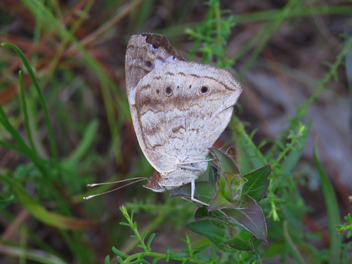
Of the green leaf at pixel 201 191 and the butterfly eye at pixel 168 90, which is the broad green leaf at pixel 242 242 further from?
the butterfly eye at pixel 168 90

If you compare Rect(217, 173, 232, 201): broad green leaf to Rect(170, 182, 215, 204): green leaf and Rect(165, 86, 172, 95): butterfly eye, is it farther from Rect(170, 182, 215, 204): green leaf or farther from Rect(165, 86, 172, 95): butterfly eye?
Rect(165, 86, 172, 95): butterfly eye

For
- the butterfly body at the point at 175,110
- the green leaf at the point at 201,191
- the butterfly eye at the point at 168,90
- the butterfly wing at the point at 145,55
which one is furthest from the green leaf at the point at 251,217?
the butterfly wing at the point at 145,55

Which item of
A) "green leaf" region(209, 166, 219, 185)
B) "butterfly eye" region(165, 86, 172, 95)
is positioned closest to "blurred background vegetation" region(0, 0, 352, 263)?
"butterfly eye" region(165, 86, 172, 95)

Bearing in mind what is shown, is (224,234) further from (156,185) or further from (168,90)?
(168,90)

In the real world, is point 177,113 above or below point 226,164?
above

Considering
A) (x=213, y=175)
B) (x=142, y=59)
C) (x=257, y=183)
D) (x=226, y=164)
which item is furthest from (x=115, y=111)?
(x=257, y=183)

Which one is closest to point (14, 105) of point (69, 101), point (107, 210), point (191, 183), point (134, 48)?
point (69, 101)
